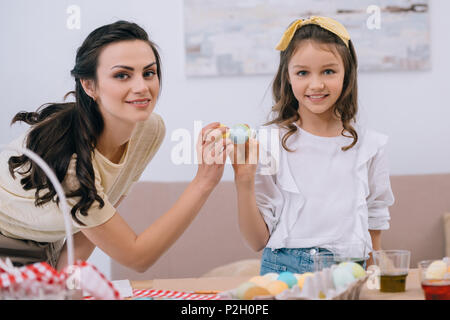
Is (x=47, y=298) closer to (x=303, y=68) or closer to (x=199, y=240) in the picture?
(x=303, y=68)

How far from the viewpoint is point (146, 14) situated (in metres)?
2.33

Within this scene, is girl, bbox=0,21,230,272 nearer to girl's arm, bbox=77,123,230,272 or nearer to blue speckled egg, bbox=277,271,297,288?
girl's arm, bbox=77,123,230,272

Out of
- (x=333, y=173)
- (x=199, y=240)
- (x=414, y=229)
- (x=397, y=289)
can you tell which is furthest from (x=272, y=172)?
(x=414, y=229)

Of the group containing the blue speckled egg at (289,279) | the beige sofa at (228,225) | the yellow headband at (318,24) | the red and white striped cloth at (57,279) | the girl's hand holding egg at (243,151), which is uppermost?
the yellow headband at (318,24)

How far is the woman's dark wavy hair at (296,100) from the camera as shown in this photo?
126 cm

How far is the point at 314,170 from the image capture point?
4.14 feet

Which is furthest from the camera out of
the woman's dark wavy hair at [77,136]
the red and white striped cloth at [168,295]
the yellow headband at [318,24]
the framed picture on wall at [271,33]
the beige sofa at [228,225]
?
the framed picture on wall at [271,33]

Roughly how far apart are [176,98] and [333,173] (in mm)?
1233

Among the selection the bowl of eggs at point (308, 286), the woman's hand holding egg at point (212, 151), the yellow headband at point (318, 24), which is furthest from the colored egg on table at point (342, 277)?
the yellow headband at point (318, 24)

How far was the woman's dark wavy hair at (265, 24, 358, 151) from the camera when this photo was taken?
4.12ft

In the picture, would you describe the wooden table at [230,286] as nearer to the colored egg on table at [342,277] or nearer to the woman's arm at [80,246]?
the colored egg on table at [342,277]

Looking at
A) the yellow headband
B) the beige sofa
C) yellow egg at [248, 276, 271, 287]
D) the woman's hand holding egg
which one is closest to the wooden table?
yellow egg at [248, 276, 271, 287]

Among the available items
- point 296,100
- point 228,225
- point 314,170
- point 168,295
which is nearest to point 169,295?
point 168,295

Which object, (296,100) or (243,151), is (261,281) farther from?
(296,100)
